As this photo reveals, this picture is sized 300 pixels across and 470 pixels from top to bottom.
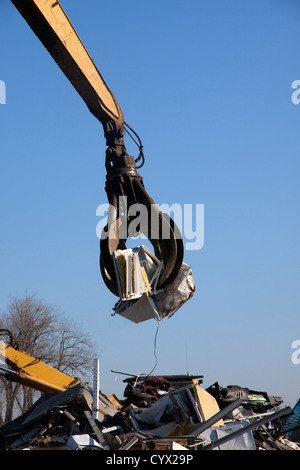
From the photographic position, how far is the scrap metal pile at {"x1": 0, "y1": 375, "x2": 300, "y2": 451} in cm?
659

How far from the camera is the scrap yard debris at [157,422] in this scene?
6.59 metres

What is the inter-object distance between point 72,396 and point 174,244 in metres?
2.90

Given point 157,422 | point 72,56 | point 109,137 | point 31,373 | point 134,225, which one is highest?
point 72,56

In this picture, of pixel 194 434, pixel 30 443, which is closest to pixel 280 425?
pixel 194 434

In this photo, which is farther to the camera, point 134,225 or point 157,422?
point 134,225

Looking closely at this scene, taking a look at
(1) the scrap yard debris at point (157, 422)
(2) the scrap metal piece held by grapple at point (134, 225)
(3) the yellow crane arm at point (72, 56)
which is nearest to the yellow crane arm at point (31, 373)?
(1) the scrap yard debris at point (157, 422)

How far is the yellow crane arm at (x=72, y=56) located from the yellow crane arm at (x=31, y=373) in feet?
18.1

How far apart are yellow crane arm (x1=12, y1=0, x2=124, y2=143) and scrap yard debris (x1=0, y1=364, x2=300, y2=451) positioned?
13.7 feet

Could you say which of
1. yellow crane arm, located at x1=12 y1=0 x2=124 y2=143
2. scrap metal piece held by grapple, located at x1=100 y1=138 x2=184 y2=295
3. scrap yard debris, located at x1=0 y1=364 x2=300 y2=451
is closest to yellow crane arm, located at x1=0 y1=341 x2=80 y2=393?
scrap yard debris, located at x1=0 y1=364 x2=300 y2=451

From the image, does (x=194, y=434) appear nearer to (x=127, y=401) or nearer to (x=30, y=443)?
(x=30, y=443)

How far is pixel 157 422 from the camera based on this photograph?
26.0 feet

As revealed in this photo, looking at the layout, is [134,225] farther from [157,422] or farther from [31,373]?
[31,373]

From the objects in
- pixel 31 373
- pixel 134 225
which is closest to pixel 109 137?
pixel 134 225

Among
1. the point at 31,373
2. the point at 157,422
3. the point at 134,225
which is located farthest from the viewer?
the point at 31,373
